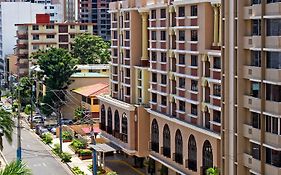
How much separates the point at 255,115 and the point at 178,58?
12.9 m

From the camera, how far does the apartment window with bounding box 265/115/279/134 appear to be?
87.2 ft

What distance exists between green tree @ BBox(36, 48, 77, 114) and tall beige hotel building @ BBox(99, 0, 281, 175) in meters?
18.3

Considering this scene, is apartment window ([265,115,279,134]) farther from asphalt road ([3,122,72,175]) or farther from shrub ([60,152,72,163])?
shrub ([60,152,72,163])

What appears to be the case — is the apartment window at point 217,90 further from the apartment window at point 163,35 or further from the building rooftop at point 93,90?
the building rooftop at point 93,90

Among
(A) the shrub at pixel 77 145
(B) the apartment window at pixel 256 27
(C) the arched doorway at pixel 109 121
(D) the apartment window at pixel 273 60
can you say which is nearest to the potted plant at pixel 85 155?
(A) the shrub at pixel 77 145

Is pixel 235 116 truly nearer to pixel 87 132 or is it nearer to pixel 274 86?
pixel 274 86

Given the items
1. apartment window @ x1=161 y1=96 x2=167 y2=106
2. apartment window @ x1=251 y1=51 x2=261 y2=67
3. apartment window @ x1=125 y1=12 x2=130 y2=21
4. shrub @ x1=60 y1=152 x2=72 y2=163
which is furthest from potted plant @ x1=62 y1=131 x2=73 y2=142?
apartment window @ x1=251 y1=51 x2=261 y2=67

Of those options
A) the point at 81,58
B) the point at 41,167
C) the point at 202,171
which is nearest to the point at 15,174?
the point at 202,171

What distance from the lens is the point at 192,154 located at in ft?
126

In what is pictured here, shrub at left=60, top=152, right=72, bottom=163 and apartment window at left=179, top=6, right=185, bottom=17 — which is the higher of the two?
apartment window at left=179, top=6, right=185, bottom=17

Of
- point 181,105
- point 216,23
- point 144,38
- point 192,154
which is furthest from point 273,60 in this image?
point 144,38

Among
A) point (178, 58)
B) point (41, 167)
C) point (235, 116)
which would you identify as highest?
point (178, 58)

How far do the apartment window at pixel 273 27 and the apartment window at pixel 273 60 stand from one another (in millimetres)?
823

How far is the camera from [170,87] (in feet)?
138
